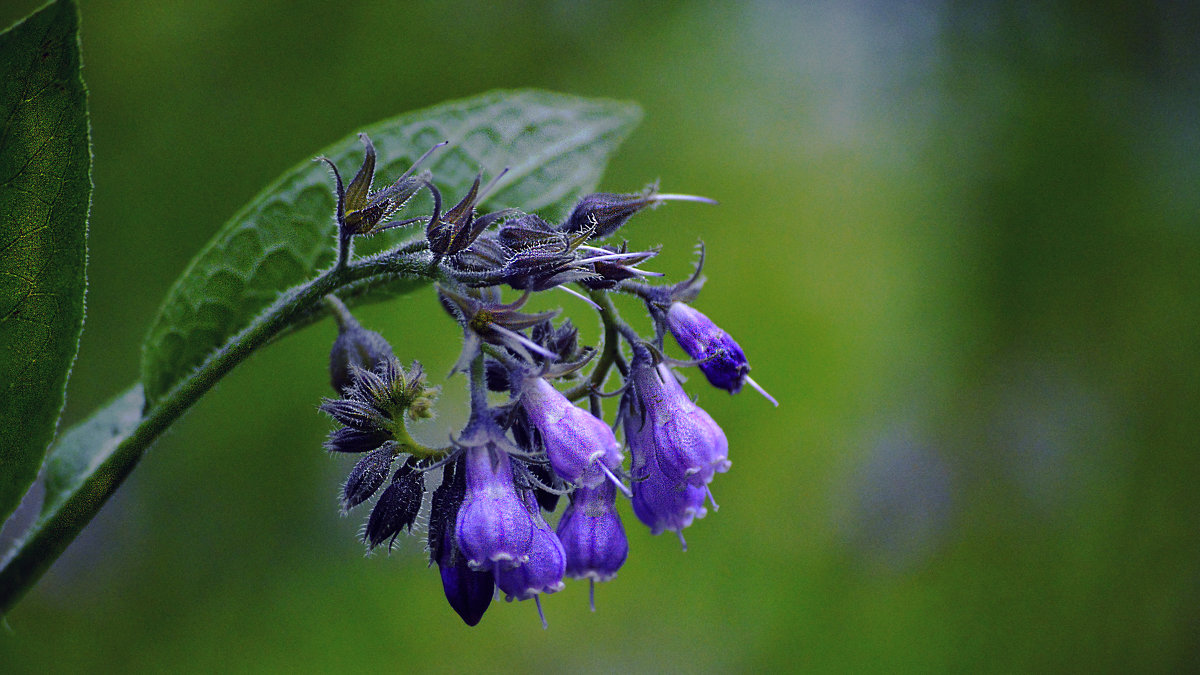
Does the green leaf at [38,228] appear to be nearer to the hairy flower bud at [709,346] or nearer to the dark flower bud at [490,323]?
the dark flower bud at [490,323]

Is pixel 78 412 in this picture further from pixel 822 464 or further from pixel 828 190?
pixel 828 190

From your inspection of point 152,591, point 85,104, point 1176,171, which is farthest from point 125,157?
point 1176,171

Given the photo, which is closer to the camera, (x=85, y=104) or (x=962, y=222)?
(x=85, y=104)

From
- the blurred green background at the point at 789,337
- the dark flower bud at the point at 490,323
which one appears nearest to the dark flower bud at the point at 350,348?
the dark flower bud at the point at 490,323

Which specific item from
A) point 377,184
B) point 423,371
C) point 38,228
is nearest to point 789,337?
point 377,184

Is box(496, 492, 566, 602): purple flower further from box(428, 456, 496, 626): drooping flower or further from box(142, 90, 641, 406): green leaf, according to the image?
box(142, 90, 641, 406): green leaf

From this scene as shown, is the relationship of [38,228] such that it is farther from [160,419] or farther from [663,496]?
[663,496]

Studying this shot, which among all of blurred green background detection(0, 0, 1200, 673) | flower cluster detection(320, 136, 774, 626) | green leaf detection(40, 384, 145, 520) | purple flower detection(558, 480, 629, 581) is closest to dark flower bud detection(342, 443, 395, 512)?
flower cluster detection(320, 136, 774, 626)
